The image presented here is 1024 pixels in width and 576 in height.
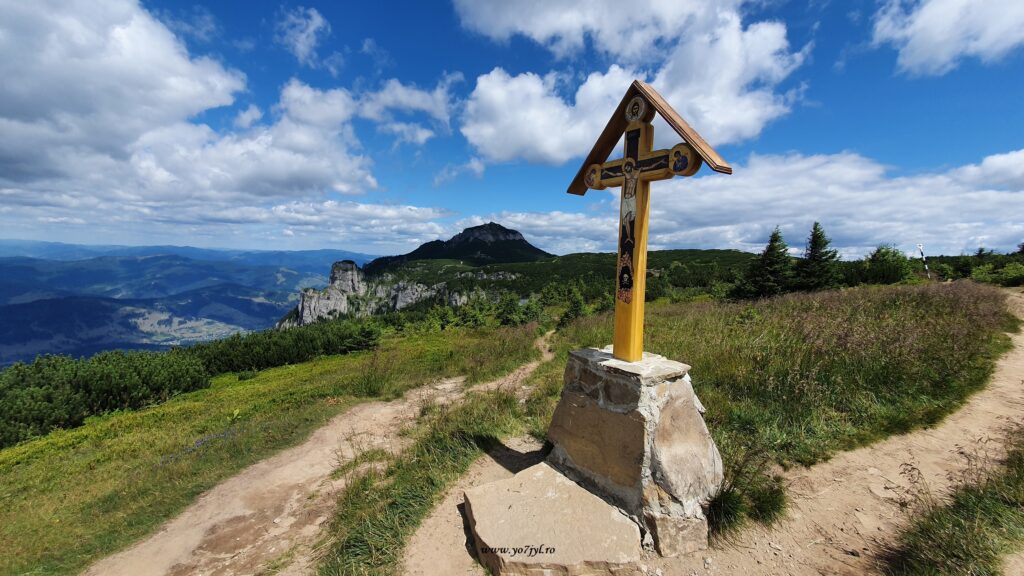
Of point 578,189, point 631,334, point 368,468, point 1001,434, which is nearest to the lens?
point 631,334

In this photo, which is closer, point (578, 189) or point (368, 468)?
point (578, 189)

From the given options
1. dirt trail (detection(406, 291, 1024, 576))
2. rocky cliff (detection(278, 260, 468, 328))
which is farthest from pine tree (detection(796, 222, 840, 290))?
rocky cliff (detection(278, 260, 468, 328))

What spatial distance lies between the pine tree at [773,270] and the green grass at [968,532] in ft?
69.2

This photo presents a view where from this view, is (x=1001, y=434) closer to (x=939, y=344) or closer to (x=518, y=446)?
(x=939, y=344)

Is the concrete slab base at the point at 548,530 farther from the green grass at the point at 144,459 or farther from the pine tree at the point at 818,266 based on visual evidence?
the pine tree at the point at 818,266

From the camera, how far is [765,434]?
539cm

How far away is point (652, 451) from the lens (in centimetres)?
425

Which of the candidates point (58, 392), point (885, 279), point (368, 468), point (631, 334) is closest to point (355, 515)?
point (368, 468)

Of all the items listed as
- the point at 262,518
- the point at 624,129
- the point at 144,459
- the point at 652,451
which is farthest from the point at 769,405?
the point at 144,459

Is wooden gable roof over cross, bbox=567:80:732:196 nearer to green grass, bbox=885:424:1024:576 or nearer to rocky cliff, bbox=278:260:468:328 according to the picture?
green grass, bbox=885:424:1024:576

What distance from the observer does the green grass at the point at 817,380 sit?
5016mm

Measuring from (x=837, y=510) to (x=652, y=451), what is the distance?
2.10 metres

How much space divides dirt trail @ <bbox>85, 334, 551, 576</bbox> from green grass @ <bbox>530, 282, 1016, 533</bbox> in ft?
11.4

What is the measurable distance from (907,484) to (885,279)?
84.8 ft
